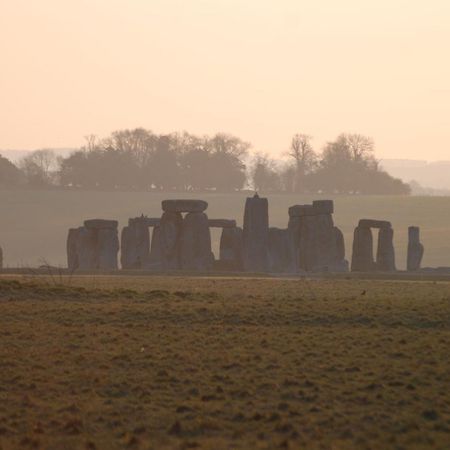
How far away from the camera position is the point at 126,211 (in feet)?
363

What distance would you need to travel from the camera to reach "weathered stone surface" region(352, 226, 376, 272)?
53.6 m

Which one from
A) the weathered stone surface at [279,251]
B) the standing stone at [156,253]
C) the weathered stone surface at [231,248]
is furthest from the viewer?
the weathered stone surface at [231,248]

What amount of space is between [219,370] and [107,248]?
33.3 m

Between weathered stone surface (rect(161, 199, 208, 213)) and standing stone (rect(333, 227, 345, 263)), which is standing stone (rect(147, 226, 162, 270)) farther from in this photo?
standing stone (rect(333, 227, 345, 263))

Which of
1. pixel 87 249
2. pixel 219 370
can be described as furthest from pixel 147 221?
pixel 219 370

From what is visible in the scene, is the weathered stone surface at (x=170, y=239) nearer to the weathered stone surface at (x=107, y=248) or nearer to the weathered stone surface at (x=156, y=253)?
the weathered stone surface at (x=156, y=253)

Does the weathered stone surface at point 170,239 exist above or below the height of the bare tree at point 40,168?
below

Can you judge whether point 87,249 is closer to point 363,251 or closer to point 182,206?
point 182,206

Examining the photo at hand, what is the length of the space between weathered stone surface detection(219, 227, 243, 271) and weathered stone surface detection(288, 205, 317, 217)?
2.36 metres

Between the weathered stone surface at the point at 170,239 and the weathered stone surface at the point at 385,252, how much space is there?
8.35 m

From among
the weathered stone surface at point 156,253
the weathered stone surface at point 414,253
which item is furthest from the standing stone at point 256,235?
the weathered stone surface at point 414,253

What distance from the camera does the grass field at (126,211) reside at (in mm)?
99438

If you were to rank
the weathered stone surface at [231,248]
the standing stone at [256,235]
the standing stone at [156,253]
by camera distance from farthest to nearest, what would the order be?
the weathered stone surface at [231,248]
the standing stone at [156,253]
the standing stone at [256,235]

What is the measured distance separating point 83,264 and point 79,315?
2705cm
